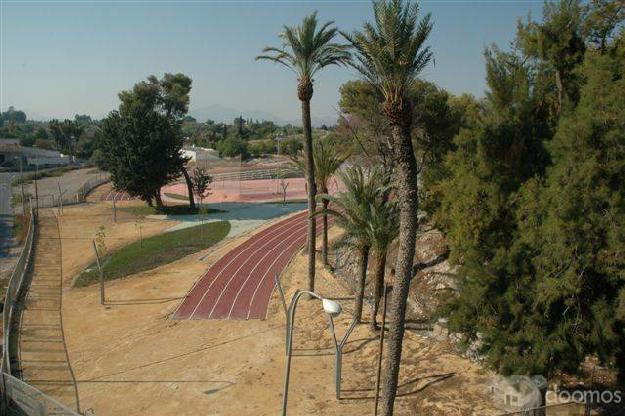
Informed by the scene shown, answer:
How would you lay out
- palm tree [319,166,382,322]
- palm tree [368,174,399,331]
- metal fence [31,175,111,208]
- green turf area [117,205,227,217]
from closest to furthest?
palm tree [368,174,399,331]
palm tree [319,166,382,322]
green turf area [117,205,227,217]
metal fence [31,175,111,208]

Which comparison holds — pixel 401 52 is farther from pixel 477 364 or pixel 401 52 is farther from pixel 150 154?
pixel 150 154

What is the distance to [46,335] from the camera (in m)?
24.4

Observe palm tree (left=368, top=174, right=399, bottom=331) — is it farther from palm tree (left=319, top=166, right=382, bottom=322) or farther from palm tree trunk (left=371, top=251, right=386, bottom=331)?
palm tree (left=319, top=166, right=382, bottom=322)

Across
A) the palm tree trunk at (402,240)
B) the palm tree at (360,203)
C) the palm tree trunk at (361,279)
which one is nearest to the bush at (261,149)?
the palm tree trunk at (361,279)

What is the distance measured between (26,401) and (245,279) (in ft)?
52.4

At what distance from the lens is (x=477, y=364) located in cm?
1827

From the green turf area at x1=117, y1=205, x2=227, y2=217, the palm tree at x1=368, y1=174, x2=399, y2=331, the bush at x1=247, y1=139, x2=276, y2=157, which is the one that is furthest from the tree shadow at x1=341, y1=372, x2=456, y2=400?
the bush at x1=247, y1=139, x2=276, y2=157

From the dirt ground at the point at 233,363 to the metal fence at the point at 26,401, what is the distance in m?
2.42

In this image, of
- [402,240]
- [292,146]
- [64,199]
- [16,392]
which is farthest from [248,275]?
[292,146]

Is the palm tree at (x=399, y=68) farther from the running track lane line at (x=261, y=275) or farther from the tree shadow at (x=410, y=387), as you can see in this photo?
the running track lane line at (x=261, y=275)

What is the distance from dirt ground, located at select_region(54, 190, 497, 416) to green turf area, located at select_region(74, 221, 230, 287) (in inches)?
133

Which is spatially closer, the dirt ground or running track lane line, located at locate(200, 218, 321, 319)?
the dirt ground

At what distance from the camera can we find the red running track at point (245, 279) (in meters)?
26.0

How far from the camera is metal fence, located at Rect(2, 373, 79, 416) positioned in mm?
13205
